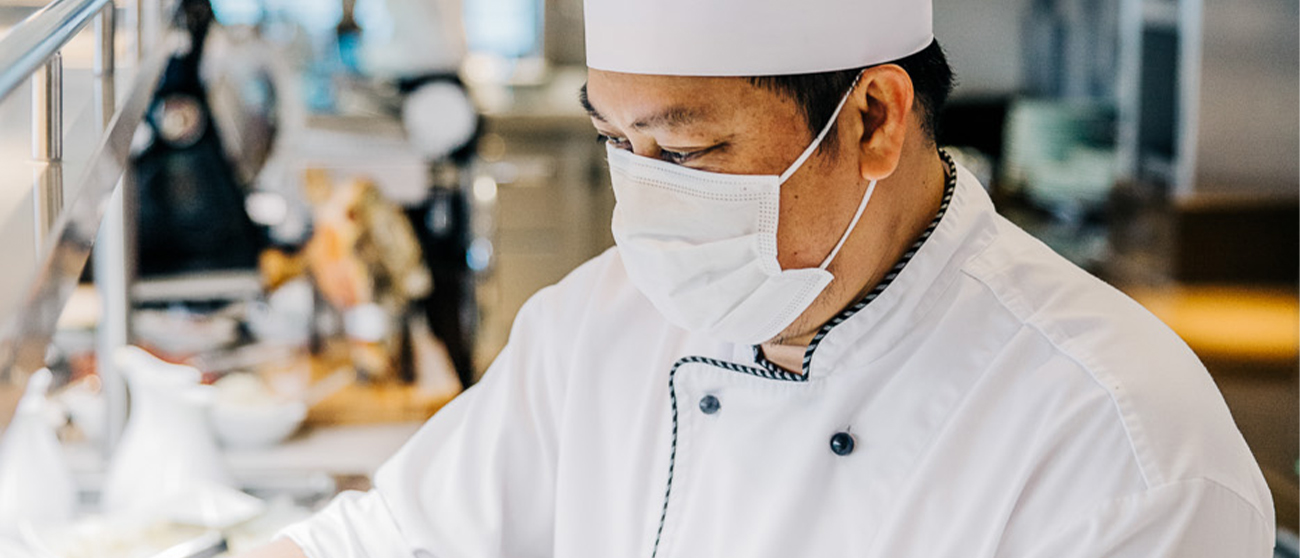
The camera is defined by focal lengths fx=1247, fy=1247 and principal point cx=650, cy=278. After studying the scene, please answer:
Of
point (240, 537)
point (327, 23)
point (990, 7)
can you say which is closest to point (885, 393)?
point (240, 537)

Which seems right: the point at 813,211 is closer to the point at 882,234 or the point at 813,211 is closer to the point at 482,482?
the point at 882,234

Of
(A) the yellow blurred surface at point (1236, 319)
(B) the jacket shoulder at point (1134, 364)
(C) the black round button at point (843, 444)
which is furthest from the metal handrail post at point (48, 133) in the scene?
(A) the yellow blurred surface at point (1236, 319)

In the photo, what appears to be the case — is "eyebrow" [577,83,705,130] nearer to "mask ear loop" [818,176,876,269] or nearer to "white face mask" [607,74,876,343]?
"white face mask" [607,74,876,343]

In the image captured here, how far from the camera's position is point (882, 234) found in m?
1.28

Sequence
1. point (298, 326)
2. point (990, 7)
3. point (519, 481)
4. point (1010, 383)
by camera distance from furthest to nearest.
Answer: point (990, 7) < point (298, 326) < point (519, 481) < point (1010, 383)

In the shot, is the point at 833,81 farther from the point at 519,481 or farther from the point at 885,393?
the point at 519,481

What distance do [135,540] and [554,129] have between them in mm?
5199

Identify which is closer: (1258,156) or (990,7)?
(1258,156)

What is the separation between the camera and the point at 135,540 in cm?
186

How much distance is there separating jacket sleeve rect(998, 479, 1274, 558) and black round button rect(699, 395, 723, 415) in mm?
411

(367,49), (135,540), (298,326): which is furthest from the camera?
(367,49)

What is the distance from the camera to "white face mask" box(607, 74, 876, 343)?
1.21 metres

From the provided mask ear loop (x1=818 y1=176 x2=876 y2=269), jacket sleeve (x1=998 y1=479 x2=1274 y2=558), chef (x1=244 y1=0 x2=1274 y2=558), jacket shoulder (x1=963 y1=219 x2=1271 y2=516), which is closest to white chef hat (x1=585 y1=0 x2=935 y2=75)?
chef (x1=244 y1=0 x2=1274 y2=558)

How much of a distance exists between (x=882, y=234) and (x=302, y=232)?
2048mm
